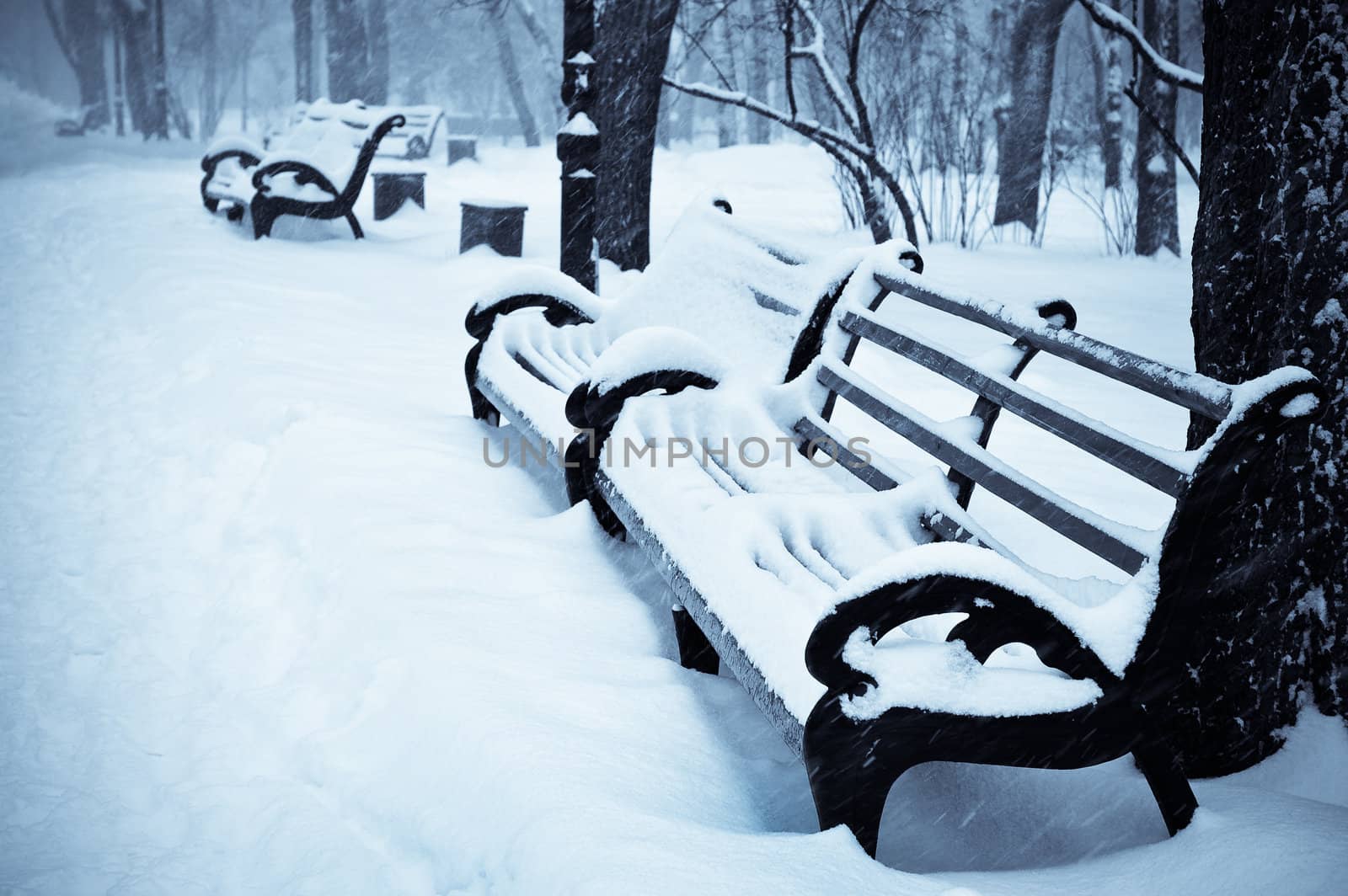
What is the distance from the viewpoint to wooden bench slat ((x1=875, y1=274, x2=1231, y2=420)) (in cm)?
184

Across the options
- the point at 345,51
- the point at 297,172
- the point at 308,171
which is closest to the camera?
the point at 308,171

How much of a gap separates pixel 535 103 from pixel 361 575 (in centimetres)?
5497

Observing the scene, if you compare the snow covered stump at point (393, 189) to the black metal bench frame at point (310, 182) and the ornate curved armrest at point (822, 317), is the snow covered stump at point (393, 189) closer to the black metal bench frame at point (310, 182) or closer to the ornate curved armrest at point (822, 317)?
the black metal bench frame at point (310, 182)

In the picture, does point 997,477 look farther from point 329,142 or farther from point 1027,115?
point 1027,115

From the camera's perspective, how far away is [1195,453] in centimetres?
186

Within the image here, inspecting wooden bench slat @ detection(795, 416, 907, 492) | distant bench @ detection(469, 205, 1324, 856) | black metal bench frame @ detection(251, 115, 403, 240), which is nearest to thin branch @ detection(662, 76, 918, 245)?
black metal bench frame @ detection(251, 115, 403, 240)

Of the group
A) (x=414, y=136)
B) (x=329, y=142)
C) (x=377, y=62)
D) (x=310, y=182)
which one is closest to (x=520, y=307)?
(x=310, y=182)

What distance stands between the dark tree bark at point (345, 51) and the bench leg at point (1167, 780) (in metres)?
22.7

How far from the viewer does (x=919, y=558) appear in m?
1.72

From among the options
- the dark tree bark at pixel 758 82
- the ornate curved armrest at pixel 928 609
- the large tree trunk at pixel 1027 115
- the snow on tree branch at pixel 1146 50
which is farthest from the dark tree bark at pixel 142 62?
the ornate curved armrest at pixel 928 609

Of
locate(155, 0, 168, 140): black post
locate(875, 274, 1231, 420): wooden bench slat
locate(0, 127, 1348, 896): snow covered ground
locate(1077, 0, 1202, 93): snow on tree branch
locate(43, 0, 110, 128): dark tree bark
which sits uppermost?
locate(43, 0, 110, 128): dark tree bark

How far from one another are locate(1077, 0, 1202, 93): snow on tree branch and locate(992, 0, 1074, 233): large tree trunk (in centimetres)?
516

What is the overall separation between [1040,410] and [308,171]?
7727mm

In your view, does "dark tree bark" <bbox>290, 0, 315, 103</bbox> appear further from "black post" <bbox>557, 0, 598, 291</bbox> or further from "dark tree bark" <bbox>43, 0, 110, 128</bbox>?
"black post" <bbox>557, 0, 598, 291</bbox>
